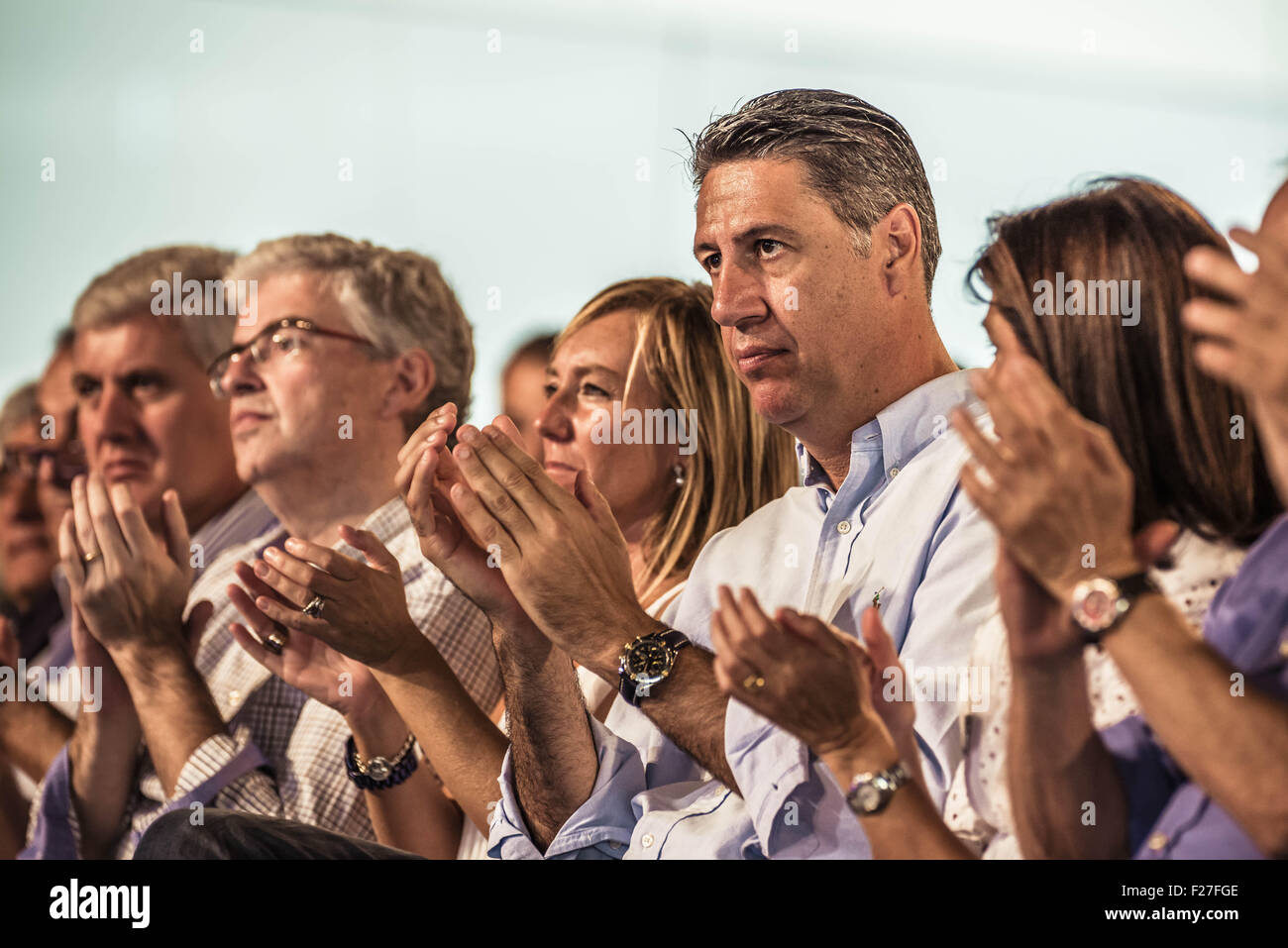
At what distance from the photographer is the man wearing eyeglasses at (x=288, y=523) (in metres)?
2.07

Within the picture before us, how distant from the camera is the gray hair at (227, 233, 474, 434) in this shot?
2.30m

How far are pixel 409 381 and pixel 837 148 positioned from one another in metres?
0.91

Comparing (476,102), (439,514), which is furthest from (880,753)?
(476,102)

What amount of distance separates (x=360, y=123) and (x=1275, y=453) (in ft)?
5.39

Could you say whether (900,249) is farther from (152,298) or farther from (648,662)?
(152,298)

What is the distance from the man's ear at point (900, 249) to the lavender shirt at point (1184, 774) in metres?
0.64

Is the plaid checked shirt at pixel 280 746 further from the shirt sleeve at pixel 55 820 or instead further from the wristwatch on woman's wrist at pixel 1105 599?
the wristwatch on woman's wrist at pixel 1105 599

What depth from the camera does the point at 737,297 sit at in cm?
171

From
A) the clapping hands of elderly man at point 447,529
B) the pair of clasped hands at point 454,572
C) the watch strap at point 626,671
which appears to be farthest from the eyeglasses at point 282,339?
the watch strap at point 626,671

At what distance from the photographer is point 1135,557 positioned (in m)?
1.19

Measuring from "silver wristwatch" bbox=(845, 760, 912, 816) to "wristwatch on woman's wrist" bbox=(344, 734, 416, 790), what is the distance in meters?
0.83

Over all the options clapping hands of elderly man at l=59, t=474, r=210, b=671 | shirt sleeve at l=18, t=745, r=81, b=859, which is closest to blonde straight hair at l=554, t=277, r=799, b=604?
clapping hands of elderly man at l=59, t=474, r=210, b=671
